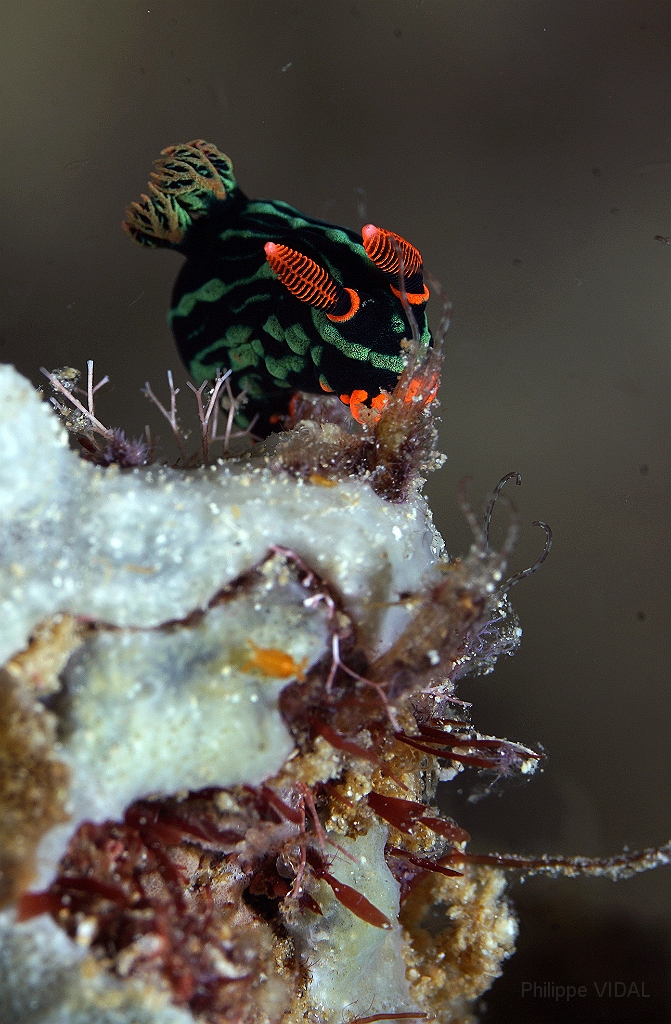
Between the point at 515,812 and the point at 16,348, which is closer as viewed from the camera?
the point at 515,812

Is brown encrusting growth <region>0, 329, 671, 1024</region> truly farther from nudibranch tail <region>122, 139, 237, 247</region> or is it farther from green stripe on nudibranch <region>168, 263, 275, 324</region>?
nudibranch tail <region>122, 139, 237, 247</region>

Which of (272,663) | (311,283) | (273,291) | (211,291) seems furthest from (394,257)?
(272,663)

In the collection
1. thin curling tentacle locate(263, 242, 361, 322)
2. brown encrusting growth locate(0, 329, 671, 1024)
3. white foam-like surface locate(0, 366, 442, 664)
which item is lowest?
brown encrusting growth locate(0, 329, 671, 1024)

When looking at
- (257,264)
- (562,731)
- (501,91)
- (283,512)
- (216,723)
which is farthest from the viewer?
(501,91)

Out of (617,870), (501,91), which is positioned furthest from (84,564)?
(501,91)

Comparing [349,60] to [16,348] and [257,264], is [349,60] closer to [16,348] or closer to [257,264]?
Result: [257,264]

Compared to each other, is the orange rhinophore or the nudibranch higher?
the nudibranch

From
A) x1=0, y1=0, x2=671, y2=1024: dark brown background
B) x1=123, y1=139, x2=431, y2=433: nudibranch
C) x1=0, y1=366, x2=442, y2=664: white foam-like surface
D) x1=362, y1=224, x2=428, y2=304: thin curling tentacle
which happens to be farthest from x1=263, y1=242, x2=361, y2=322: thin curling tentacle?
x1=0, y1=0, x2=671, y2=1024: dark brown background
